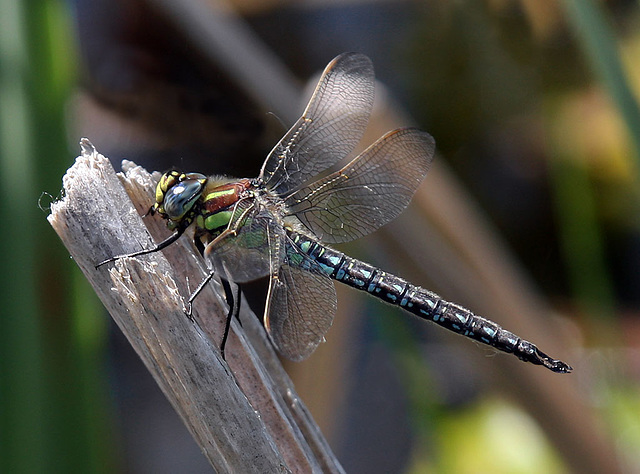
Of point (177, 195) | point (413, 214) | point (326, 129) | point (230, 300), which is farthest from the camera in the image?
point (413, 214)

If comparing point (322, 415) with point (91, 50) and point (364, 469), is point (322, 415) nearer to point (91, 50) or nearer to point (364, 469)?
point (364, 469)

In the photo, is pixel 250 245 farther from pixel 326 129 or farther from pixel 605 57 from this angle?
pixel 605 57

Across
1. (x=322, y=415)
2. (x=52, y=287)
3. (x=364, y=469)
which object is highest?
(x=52, y=287)

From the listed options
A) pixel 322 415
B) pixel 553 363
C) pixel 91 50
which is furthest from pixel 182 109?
pixel 553 363

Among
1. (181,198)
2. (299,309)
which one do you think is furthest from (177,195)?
(299,309)

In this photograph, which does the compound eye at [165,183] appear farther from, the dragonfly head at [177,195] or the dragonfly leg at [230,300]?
the dragonfly leg at [230,300]

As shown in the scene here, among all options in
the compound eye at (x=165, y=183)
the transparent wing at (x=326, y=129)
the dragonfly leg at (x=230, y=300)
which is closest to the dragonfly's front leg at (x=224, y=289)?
the dragonfly leg at (x=230, y=300)
